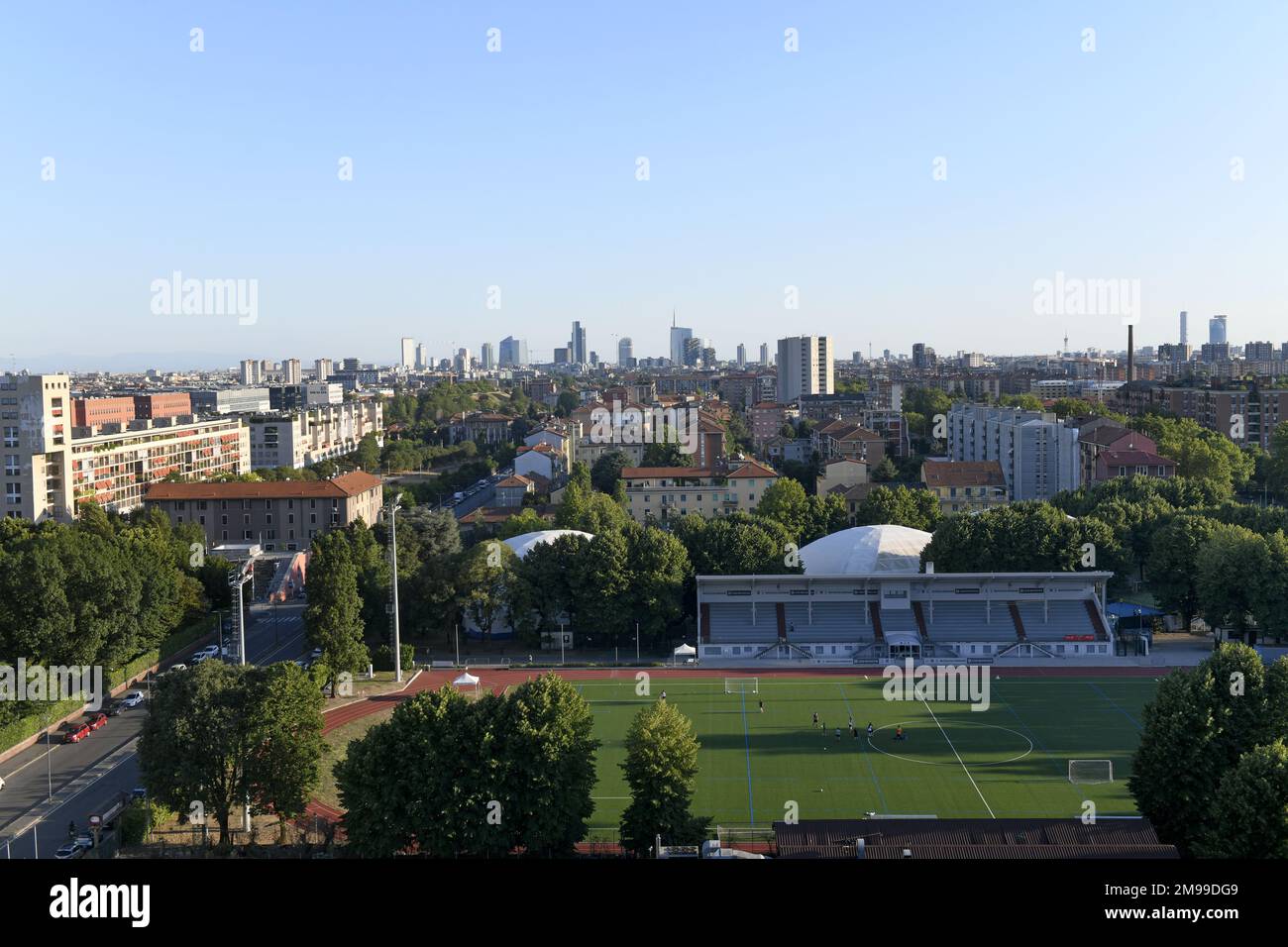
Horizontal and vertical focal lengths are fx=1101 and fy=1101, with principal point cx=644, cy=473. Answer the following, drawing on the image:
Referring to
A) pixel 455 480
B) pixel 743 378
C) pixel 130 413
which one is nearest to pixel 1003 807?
pixel 455 480

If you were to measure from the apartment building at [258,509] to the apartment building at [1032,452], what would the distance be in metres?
30.6

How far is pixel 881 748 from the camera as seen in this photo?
2097 cm

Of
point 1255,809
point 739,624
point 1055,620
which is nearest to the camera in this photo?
point 1255,809

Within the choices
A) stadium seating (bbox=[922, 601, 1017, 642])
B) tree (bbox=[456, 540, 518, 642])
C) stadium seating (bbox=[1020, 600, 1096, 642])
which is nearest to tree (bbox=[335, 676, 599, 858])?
tree (bbox=[456, 540, 518, 642])

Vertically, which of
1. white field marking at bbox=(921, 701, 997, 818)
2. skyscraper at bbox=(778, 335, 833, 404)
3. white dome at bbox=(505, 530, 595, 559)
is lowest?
white field marking at bbox=(921, 701, 997, 818)

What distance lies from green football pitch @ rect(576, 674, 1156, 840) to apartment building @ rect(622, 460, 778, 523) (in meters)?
21.0

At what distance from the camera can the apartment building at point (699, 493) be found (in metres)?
47.5

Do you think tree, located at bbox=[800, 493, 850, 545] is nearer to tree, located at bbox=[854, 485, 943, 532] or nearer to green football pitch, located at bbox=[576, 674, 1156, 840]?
tree, located at bbox=[854, 485, 943, 532]

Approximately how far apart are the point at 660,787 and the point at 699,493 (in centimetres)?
3287

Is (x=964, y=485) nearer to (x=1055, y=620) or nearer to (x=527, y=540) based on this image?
(x=1055, y=620)

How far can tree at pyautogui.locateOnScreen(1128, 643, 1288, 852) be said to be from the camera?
48.9 feet

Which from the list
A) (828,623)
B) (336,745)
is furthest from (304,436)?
(336,745)
